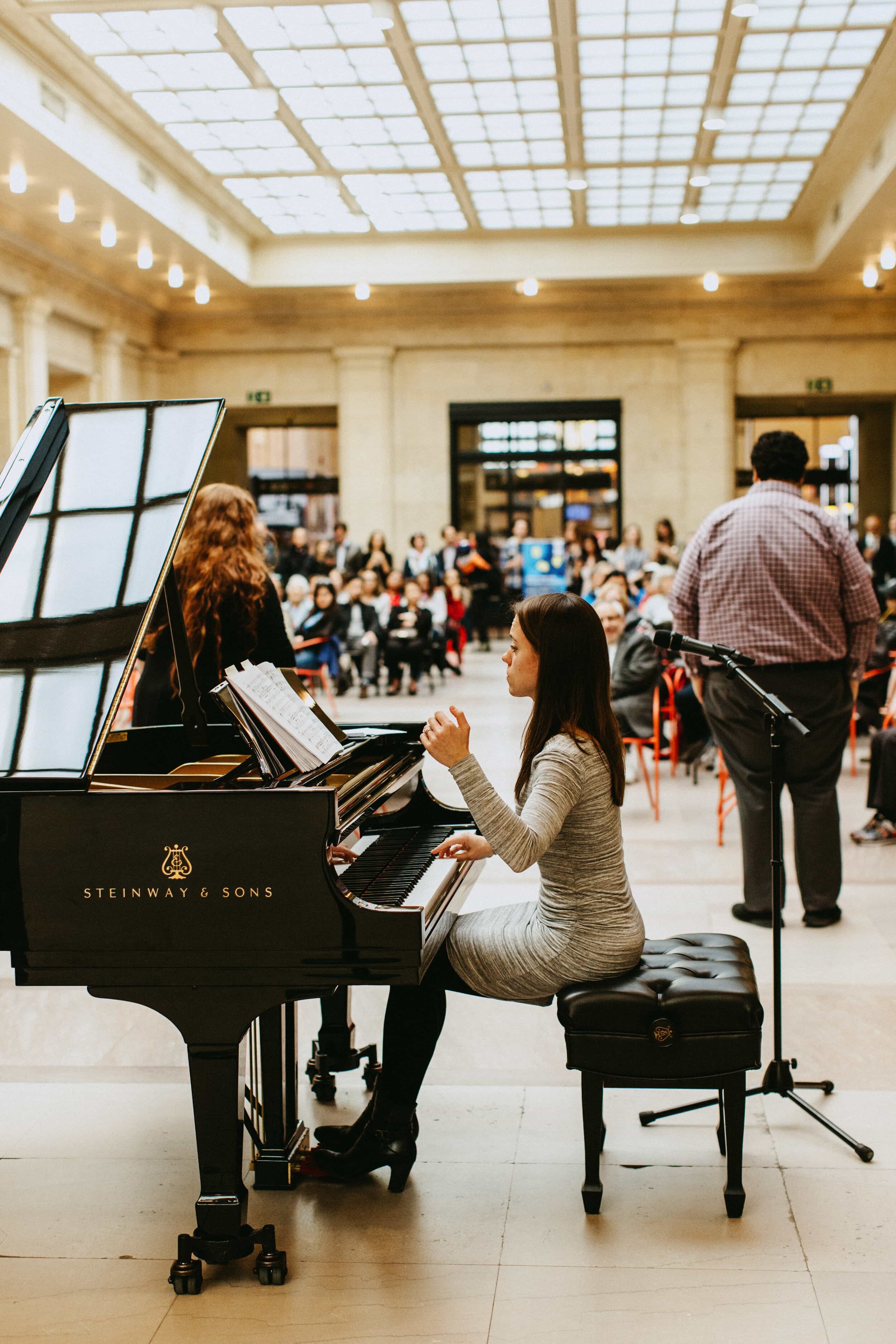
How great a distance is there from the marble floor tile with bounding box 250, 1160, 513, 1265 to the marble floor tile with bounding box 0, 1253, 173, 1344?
0.29 metres

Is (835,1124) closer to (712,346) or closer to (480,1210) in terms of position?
(480,1210)

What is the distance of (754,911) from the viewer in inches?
192

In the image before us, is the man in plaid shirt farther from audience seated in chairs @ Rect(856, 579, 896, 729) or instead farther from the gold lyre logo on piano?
audience seated in chairs @ Rect(856, 579, 896, 729)

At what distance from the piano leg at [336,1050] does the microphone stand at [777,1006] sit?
0.73 m

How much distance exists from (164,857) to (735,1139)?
1.33 metres

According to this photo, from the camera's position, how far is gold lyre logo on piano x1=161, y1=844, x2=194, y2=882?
7.63 feet

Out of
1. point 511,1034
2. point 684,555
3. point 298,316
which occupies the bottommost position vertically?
point 511,1034

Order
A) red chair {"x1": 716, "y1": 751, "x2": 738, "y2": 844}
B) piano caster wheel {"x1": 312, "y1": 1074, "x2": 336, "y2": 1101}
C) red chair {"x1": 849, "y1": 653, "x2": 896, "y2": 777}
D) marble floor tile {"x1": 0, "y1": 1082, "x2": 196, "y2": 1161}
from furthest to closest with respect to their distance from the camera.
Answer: red chair {"x1": 849, "y1": 653, "x2": 896, "y2": 777} → red chair {"x1": 716, "y1": 751, "x2": 738, "y2": 844} → piano caster wheel {"x1": 312, "y1": 1074, "x2": 336, "y2": 1101} → marble floor tile {"x1": 0, "y1": 1082, "x2": 196, "y2": 1161}

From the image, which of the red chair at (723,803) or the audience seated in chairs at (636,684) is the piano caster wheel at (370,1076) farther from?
the audience seated in chairs at (636,684)

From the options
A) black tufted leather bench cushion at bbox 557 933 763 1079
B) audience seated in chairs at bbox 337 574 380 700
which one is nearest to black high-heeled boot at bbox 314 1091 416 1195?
black tufted leather bench cushion at bbox 557 933 763 1079

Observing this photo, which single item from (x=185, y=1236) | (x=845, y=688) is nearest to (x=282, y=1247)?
(x=185, y=1236)

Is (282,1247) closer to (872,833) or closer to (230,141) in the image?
(872,833)

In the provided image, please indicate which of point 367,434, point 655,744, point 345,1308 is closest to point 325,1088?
point 345,1308

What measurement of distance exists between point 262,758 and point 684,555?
281 centimetres
